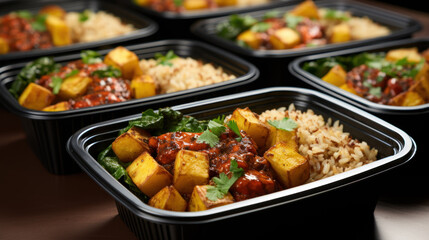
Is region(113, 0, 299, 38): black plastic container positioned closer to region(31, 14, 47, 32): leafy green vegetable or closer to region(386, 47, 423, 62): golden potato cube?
region(31, 14, 47, 32): leafy green vegetable

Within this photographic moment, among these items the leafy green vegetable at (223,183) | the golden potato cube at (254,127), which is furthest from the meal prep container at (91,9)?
the leafy green vegetable at (223,183)

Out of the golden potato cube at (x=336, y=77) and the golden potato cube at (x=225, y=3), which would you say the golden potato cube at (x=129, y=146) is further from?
the golden potato cube at (x=225, y=3)

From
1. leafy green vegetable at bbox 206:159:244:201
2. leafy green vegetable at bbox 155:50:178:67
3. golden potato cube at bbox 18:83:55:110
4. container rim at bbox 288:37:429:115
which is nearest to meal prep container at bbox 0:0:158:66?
leafy green vegetable at bbox 155:50:178:67

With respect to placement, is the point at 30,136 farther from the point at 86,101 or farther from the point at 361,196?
the point at 361,196

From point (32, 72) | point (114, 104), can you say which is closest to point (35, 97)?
point (32, 72)

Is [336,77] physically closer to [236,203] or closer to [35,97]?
[236,203]

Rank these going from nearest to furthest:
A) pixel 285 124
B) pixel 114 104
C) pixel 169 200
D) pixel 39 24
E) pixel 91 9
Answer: pixel 169 200
pixel 285 124
pixel 114 104
pixel 39 24
pixel 91 9
